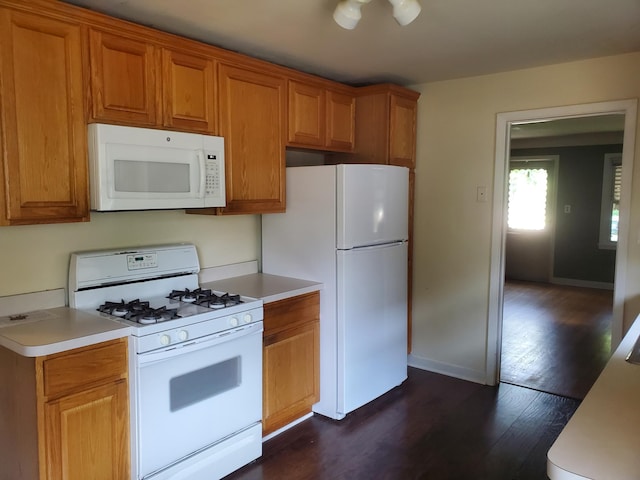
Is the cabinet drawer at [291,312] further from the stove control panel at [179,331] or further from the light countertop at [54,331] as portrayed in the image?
the light countertop at [54,331]

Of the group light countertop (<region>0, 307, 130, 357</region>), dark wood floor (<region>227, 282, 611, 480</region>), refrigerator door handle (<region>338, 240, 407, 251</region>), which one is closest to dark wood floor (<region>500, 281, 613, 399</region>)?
dark wood floor (<region>227, 282, 611, 480</region>)

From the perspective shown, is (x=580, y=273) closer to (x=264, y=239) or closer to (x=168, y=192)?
(x=264, y=239)

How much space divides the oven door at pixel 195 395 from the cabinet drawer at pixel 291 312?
14cm

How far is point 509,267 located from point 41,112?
279 inches

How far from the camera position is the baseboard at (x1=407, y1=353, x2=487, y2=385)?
3.57 metres

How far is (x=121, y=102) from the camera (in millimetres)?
2176

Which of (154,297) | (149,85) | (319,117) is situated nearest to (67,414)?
(154,297)

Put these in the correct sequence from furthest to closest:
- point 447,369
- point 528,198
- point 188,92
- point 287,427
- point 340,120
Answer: point 528,198, point 447,369, point 340,120, point 287,427, point 188,92

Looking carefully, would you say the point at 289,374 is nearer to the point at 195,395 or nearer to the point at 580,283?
the point at 195,395

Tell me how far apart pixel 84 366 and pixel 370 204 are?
71.4 inches

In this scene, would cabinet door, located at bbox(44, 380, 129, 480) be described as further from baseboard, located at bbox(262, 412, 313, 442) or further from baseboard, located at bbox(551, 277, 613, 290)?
baseboard, located at bbox(551, 277, 613, 290)

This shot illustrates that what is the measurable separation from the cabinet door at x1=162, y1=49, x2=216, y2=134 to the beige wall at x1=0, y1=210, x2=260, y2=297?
0.58m

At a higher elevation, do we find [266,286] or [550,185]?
[550,185]

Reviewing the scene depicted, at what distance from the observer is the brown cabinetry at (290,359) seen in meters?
2.67
